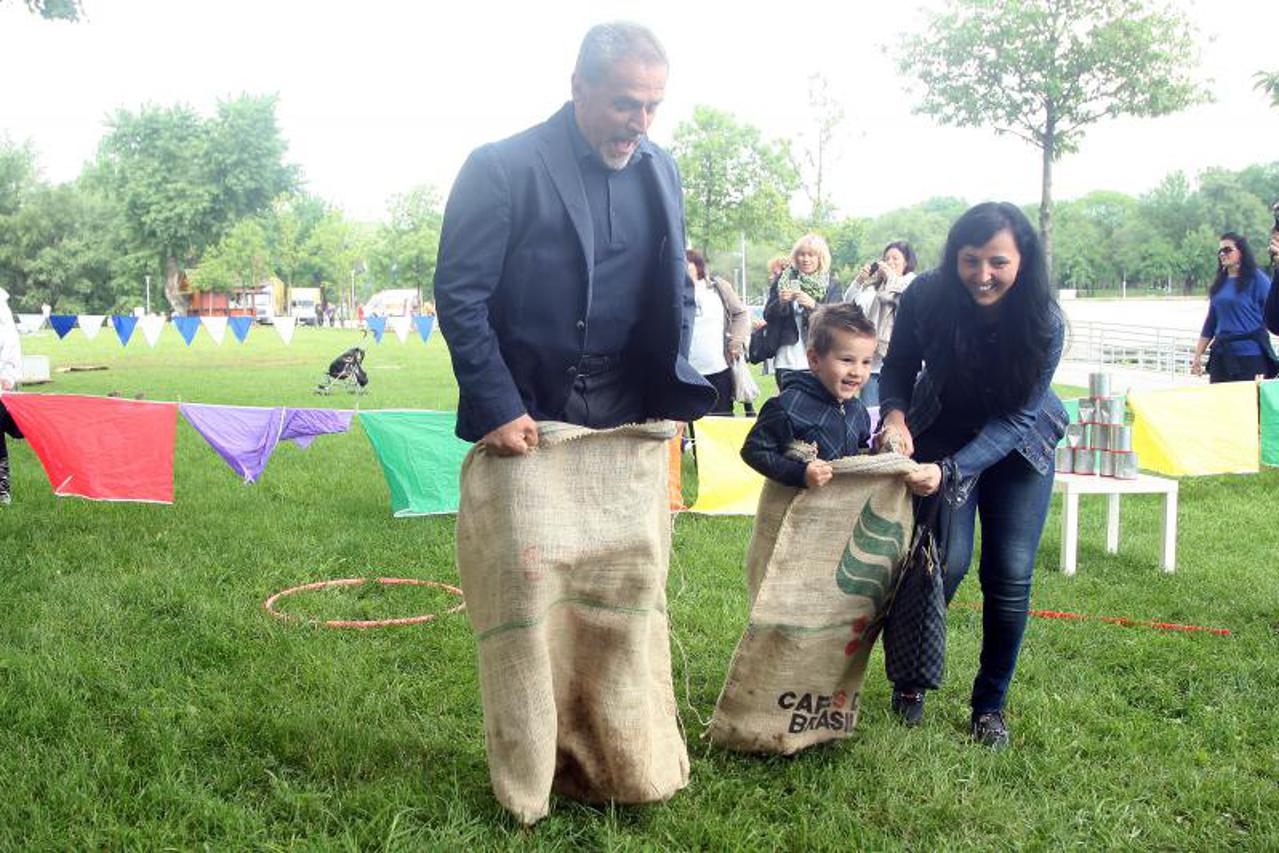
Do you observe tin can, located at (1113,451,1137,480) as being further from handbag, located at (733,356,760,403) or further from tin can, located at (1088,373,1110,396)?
handbag, located at (733,356,760,403)

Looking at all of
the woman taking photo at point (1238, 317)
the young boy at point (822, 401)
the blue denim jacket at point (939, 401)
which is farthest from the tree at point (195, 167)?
the young boy at point (822, 401)

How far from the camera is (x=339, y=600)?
5.35 meters

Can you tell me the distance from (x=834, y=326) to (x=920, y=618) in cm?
99

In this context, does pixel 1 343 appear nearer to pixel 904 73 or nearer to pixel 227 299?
pixel 904 73

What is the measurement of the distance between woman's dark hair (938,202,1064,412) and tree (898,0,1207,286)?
23152 millimetres

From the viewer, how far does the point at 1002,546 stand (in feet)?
12.4

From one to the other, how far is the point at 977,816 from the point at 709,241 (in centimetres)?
3311

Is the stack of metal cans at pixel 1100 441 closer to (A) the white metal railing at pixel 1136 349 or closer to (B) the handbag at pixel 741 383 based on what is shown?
(B) the handbag at pixel 741 383

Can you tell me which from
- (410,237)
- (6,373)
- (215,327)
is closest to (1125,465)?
(6,373)

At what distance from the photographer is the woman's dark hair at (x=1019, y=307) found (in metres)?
3.51

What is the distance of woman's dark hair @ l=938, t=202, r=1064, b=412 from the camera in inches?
138

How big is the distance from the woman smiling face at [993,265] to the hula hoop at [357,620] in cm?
236

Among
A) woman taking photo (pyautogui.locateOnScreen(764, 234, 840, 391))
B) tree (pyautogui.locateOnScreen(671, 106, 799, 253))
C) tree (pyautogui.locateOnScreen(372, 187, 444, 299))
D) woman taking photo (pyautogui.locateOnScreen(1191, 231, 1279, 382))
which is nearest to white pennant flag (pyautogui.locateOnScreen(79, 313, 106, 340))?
tree (pyautogui.locateOnScreen(671, 106, 799, 253))

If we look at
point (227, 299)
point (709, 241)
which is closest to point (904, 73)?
point (709, 241)
